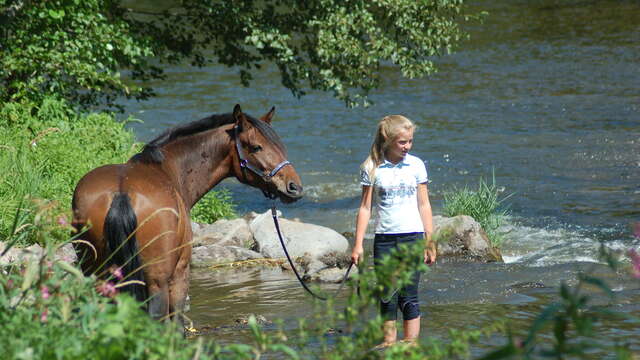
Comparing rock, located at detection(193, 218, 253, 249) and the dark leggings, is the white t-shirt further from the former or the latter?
rock, located at detection(193, 218, 253, 249)

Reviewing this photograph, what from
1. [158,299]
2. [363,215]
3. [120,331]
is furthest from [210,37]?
[120,331]

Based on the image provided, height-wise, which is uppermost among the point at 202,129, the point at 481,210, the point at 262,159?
the point at 202,129

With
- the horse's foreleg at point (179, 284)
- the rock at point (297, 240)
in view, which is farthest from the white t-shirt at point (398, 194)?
the rock at point (297, 240)

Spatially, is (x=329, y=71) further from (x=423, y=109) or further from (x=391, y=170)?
(x=423, y=109)

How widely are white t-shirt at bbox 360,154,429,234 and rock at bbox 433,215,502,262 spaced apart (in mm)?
4576

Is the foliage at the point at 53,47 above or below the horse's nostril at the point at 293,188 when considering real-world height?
above

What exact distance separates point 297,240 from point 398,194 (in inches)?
180

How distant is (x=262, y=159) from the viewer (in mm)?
6086

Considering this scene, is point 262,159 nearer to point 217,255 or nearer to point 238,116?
point 238,116

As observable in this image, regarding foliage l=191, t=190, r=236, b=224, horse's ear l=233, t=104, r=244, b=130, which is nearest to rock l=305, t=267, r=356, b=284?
foliage l=191, t=190, r=236, b=224

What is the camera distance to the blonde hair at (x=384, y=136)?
6484 mm

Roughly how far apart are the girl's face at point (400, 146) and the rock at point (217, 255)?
4.46 m

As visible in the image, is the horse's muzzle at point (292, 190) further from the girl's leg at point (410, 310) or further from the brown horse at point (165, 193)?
the girl's leg at point (410, 310)

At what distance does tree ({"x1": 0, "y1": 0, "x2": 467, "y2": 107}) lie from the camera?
37.9 ft
